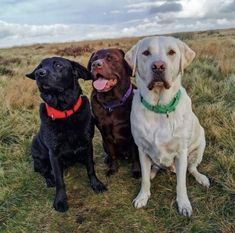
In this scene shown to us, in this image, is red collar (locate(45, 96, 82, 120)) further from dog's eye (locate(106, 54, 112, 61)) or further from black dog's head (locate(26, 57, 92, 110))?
dog's eye (locate(106, 54, 112, 61))

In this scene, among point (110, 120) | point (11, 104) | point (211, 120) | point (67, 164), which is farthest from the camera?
point (11, 104)

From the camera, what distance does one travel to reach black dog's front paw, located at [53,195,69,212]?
3316mm

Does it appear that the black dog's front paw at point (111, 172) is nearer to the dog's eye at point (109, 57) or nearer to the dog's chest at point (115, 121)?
the dog's chest at point (115, 121)

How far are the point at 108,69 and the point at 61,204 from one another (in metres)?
1.24

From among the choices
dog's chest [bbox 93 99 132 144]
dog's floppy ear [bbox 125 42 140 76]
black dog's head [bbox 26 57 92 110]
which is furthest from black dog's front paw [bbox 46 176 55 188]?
dog's floppy ear [bbox 125 42 140 76]

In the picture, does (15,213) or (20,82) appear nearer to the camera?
(15,213)

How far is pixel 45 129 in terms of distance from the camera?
11.2 feet

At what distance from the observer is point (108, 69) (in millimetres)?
3385

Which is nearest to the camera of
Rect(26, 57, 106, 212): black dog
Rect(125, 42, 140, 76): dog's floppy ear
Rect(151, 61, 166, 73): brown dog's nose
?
Rect(151, 61, 166, 73): brown dog's nose

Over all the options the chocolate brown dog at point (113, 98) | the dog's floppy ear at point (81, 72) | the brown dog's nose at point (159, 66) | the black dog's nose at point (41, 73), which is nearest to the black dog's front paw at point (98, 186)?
the chocolate brown dog at point (113, 98)

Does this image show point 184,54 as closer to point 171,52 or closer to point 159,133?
point 171,52

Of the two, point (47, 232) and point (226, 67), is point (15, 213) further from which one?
point (226, 67)

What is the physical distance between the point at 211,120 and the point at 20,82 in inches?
167

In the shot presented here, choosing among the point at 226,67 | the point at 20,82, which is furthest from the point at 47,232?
the point at 226,67
